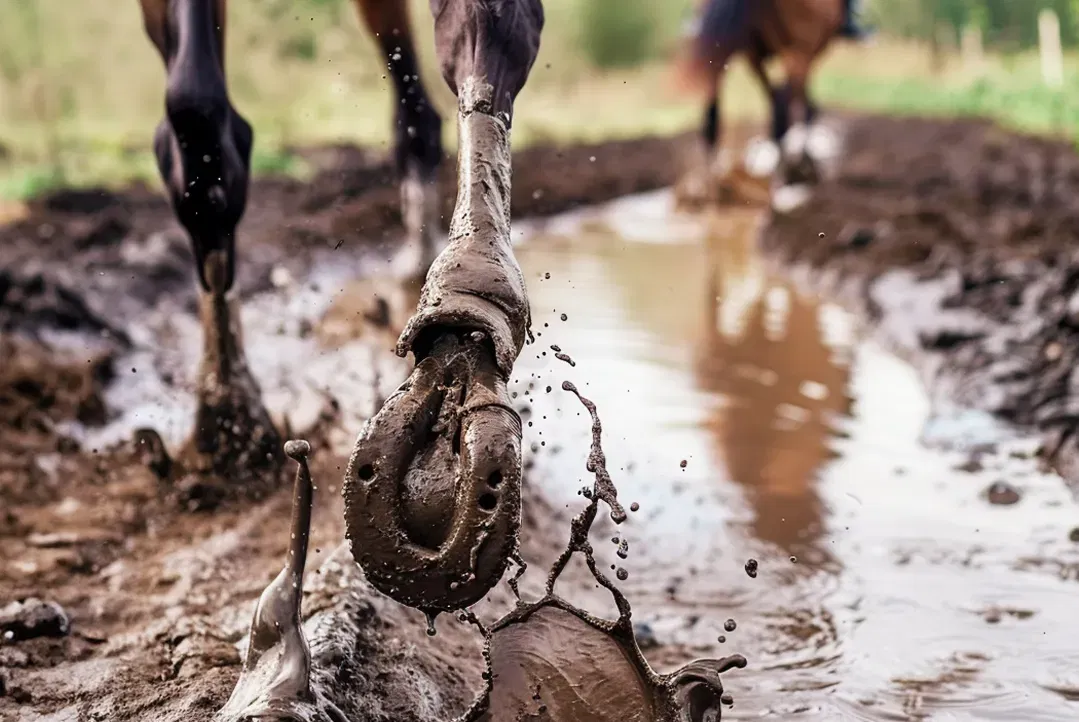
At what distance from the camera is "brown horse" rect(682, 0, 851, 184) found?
11734mm

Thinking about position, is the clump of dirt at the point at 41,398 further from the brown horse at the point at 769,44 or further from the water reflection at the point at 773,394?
the brown horse at the point at 769,44

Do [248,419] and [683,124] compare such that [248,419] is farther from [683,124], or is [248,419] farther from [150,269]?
[683,124]

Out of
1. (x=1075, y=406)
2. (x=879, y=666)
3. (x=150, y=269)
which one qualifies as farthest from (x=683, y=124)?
(x=879, y=666)

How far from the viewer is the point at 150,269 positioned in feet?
23.0

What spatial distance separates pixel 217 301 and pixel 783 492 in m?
1.86

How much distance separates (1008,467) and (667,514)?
126 centimetres

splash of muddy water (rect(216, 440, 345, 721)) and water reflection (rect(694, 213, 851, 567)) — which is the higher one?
water reflection (rect(694, 213, 851, 567))

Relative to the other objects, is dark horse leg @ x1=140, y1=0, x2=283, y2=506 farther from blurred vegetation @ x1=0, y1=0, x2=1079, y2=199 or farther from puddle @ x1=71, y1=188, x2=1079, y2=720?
blurred vegetation @ x1=0, y1=0, x2=1079, y2=199

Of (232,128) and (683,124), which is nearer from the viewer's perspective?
(232,128)

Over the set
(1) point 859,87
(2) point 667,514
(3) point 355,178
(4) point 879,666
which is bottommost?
(4) point 879,666

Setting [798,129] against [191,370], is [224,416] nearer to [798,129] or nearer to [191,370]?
[191,370]

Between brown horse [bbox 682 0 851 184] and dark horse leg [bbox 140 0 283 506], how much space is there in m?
8.26

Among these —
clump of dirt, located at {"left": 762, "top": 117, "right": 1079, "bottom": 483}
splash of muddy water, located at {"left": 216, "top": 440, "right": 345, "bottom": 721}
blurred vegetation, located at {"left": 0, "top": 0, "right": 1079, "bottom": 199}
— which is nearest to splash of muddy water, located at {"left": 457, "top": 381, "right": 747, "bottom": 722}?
splash of muddy water, located at {"left": 216, "top": 440, "right": 345, "bottom": 721}

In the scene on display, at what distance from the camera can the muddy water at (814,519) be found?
284cm
